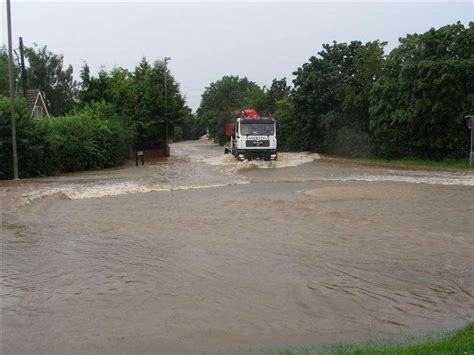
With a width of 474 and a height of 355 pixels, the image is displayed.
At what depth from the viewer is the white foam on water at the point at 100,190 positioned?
749 inches

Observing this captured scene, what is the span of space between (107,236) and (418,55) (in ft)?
83.4

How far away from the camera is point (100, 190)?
20797mm

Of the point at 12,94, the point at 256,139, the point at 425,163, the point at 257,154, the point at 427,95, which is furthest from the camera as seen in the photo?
the point at 257,154

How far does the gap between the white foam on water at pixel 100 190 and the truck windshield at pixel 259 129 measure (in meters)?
10.6

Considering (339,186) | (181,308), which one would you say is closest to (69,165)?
(339,186)

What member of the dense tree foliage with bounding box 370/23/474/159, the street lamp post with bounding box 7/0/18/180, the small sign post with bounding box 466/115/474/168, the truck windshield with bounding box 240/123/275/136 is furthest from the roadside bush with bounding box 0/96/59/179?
the small sign post with bounding box 466/115/474/168

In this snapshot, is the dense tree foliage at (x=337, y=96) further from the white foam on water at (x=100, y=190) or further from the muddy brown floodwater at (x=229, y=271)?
the muddy brown floodwater at (x=229, y=271)

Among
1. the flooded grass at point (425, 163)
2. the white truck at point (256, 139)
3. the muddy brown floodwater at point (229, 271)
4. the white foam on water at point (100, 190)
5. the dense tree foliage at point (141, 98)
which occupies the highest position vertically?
the dense tree foliage at point (141, 98)

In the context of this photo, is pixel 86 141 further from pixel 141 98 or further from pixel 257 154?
pixel 141 98

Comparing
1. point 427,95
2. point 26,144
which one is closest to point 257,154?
point 427,95

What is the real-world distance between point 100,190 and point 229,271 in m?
13.1

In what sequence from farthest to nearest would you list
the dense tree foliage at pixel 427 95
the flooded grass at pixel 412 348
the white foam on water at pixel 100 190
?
the dense tree foliage at pixel 427 95, the white foam on water at pixel 100 190, the flooded grass at pixel 412 348

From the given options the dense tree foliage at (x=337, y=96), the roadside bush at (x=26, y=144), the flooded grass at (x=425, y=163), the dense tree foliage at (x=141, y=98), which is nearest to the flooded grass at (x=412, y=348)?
the roadside bush at (x=26, y=144)

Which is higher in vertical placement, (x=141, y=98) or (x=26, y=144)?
(x=141, y=98)
